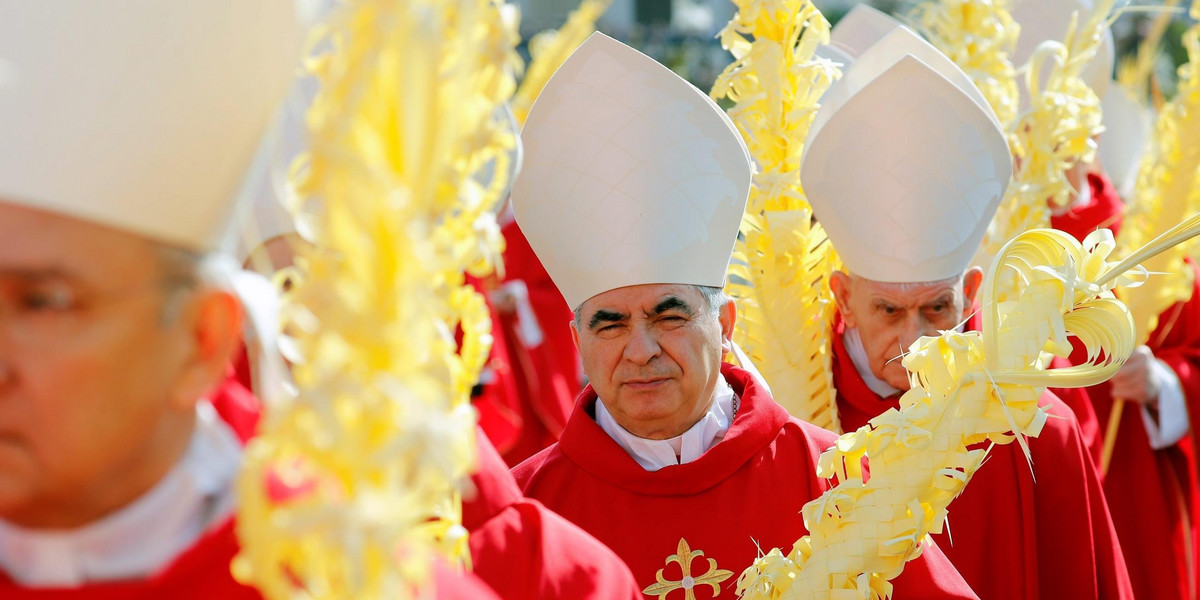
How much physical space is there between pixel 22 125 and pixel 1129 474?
4.57 metres

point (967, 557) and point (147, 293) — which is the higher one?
point (147, 293)

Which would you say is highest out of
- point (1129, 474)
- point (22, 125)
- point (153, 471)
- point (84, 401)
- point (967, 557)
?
point (22, 125)

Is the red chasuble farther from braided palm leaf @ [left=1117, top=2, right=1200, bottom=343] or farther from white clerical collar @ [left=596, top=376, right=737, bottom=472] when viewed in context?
braided palm leaf @ [left=1117, top=2, right=1200, bottom=343]

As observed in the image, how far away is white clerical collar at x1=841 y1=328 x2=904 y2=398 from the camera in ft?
13.2

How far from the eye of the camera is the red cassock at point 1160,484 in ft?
17.1

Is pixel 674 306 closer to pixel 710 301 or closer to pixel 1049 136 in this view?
pixel 710 301

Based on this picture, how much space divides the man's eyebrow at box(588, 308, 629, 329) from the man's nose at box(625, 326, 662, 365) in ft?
0.21

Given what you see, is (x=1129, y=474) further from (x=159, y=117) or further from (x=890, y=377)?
(x=159, y=117)

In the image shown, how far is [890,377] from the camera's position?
3.89 metres

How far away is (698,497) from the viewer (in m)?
3.36

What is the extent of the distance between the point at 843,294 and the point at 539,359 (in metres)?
3.49

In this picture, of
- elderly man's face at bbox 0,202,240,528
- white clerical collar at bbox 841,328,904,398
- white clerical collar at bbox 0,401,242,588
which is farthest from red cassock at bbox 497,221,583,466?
elderly man's face at bbox 0,202,240,528

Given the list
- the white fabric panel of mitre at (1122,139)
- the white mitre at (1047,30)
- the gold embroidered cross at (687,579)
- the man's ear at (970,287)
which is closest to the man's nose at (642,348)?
the gold embroidered cross at (687,579)

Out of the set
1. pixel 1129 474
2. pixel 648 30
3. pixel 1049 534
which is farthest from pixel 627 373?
pixel 648 30
